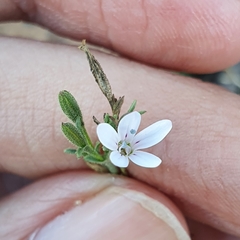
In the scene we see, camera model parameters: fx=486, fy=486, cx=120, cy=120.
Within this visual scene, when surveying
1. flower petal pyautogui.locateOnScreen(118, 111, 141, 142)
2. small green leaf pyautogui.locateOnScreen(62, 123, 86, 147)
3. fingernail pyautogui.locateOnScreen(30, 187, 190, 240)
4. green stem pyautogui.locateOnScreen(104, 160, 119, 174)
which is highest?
flower petal pyautogui.locateOnScreen(118, 111, 141, 142)

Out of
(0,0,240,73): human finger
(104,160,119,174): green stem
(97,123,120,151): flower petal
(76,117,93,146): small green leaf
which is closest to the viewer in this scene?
(97,123,120,151): flower petal

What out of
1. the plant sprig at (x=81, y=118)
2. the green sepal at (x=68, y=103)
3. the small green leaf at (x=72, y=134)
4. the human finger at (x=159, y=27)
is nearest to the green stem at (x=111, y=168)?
the plant sprig at (x=81, y=118)

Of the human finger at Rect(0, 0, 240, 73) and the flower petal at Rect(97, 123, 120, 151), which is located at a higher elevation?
the human finger at Rect(0, 0, 240, 73)

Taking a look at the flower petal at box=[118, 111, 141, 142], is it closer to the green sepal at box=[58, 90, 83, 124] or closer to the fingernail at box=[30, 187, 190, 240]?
the green sepal at box=[58, 90, 83, 124]

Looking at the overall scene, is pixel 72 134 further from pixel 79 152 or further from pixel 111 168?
pixel 111 168

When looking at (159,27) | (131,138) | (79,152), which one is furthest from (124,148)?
(159,27)

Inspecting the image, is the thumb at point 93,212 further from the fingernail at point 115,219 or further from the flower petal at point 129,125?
the flower petal at point 129,125

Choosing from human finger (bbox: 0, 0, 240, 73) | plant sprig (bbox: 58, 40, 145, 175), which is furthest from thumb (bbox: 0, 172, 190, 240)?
human finger (bbox: 0, 0, 240, 73)
